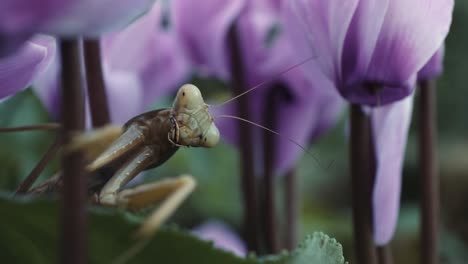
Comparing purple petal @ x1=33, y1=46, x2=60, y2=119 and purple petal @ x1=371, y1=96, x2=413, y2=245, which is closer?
purple petal @ x1=371, y1=96, x2=413, y2=245

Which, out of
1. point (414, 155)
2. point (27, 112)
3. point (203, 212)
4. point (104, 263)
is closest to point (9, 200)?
point (104, 263)

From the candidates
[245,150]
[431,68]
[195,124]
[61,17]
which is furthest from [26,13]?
[245,150]

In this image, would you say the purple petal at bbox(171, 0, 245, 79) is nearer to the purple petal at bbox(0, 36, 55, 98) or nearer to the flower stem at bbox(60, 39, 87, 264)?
the purple petal at bbox(0, 36, 55, 98)

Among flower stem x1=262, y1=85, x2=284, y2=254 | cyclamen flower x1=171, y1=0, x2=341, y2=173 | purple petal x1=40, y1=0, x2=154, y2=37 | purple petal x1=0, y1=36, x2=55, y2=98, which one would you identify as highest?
purple petal x1=40, y1=0, x2=154, y2=37

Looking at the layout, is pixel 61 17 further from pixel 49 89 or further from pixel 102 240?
pixel 49 89

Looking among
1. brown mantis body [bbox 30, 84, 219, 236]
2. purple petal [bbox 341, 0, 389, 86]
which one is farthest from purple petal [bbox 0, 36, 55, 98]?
purple petal [bbox 341, 0, 389, 86]

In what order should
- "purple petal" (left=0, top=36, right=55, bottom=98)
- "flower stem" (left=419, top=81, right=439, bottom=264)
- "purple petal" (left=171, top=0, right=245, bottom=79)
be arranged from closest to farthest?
"purple petal" (left=0, top=36, right=55, bottom=98)
"flower stem" (left=419, top=81, right=439, bottom=264)
"purple petal" (left=171, top=0, right=245, bottom=79)
